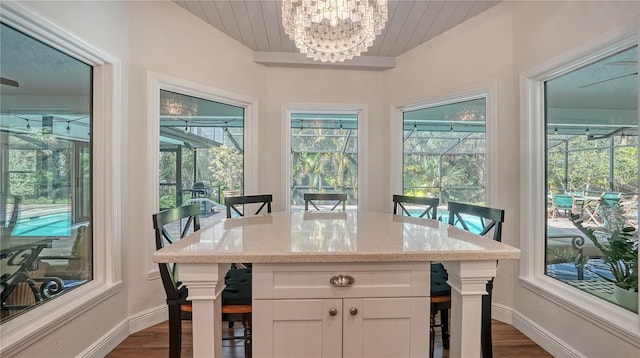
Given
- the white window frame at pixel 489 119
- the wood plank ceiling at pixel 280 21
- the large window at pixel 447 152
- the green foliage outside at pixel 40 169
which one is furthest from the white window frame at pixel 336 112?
the green foliage outside at pixel 40 169

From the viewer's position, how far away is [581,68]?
190 centimetres

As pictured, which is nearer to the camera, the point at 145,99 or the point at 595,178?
the point at 595,178

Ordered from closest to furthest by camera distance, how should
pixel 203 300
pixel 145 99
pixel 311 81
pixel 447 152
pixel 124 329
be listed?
pixel 203 300 → pixel 124 329 → pixel 145 99 → pixel 447 152 → pixel 311 81

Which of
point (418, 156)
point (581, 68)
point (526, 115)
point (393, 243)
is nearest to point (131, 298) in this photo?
point (393, 243)

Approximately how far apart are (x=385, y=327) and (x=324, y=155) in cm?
245

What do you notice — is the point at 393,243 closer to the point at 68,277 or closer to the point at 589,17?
the point at 589,17

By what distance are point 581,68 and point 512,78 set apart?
0.49 meters

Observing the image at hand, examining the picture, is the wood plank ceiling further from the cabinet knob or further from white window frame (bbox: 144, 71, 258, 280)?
the cabinet knob

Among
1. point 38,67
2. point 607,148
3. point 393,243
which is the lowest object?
point 393,243

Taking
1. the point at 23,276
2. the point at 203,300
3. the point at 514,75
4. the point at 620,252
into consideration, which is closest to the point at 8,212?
the point at 23,276

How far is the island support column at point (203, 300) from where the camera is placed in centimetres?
111

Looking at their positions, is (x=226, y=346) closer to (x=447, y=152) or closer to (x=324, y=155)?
(x=324, y=155)

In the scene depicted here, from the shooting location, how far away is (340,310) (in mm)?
1169

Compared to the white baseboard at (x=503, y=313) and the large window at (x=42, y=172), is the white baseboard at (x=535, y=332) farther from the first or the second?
the large window at (x=42, y=172)
